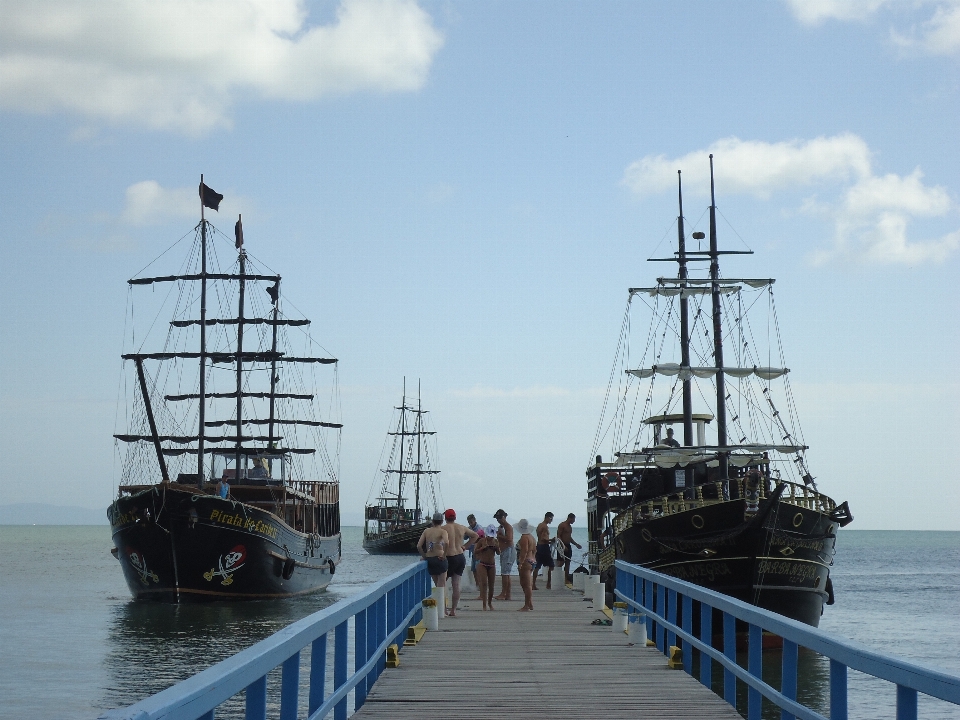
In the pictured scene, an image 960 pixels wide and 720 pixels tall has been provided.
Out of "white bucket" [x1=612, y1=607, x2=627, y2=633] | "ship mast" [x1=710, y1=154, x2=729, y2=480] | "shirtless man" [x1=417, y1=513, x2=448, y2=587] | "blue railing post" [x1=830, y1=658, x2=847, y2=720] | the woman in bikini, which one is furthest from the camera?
"ship mast" [x1=710, y1=154, x2=729, y2=480]

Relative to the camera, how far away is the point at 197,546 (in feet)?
133

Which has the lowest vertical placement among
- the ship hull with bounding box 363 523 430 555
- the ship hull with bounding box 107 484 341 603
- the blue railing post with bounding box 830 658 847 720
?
the ship hull with bounding box 363 523 430 555

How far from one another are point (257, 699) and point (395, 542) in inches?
4267

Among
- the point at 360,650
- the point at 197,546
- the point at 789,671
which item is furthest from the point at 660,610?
the point at 197,546

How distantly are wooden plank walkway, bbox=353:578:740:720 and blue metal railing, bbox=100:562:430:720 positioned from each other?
435mm

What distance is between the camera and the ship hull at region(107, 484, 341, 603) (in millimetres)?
39688

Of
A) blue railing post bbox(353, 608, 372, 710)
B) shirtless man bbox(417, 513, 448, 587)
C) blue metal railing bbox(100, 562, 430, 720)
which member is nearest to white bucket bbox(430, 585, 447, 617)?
shirtless man bbox(417, 513, 448, 587)

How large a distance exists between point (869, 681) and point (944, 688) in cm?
2604

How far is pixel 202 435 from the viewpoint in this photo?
47.7 metres

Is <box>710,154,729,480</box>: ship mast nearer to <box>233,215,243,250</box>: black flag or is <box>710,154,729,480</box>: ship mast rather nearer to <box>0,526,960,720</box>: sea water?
<box>0,526,960,720</box>: sea water

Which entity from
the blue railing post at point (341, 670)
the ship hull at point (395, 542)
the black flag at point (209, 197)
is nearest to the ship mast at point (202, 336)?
the black flag at point (209, 197)

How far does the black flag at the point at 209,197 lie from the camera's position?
4856 cm

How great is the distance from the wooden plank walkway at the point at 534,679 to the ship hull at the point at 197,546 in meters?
24.2

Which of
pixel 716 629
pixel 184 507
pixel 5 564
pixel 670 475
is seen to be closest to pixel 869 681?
pixel 716 629
